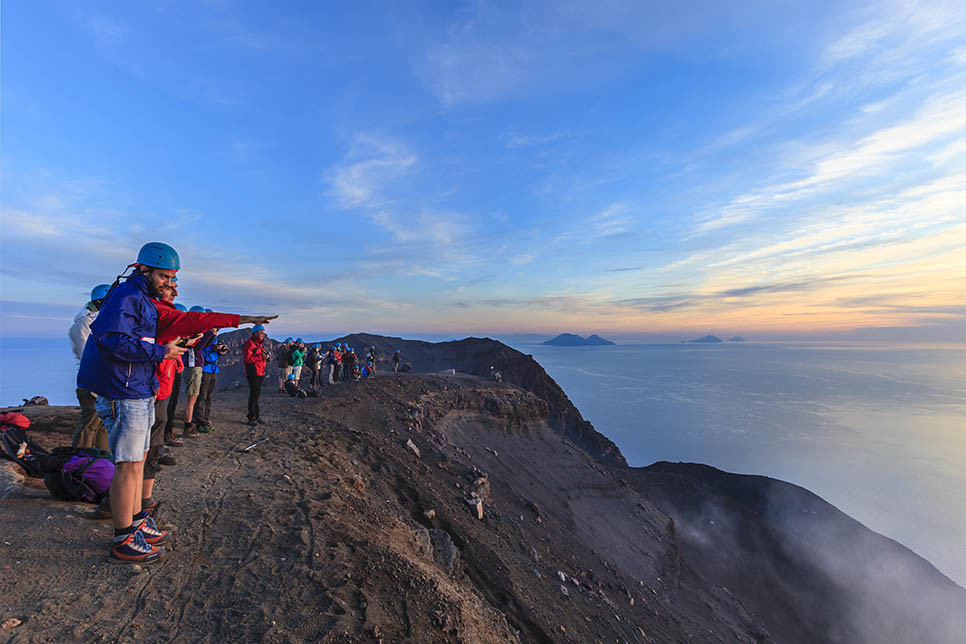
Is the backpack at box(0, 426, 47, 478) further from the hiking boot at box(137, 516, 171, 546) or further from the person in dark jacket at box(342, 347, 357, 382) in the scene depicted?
the person in dark jacket at box(342, 347, 357, 382)

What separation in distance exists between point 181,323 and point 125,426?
85 cm

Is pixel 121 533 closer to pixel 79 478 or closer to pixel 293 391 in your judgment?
pixel 79 478

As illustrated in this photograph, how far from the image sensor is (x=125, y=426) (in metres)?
3.15

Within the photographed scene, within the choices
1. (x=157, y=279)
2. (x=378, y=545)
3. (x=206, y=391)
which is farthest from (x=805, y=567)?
(x=157, y=279)

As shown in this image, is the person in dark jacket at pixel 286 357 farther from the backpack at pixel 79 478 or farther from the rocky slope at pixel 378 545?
the backpack at pixel 79 478

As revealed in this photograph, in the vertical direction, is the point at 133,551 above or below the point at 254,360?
below

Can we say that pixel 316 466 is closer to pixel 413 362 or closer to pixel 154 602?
pixel 154 602

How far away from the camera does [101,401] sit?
125 inches

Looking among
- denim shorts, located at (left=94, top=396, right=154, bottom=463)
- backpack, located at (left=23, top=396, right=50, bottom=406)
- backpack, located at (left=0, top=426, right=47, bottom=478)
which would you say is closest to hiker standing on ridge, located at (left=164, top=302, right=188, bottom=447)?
backpack, located at (left=0, top=426, right=47, bottom=478)

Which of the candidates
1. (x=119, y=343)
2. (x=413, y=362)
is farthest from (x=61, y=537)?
(x=413, y=362)

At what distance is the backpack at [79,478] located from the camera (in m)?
4.39

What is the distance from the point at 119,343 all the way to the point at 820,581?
133 ft

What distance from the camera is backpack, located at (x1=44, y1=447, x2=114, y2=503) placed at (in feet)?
14.4

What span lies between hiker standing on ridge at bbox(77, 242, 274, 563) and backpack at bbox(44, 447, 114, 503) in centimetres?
139
